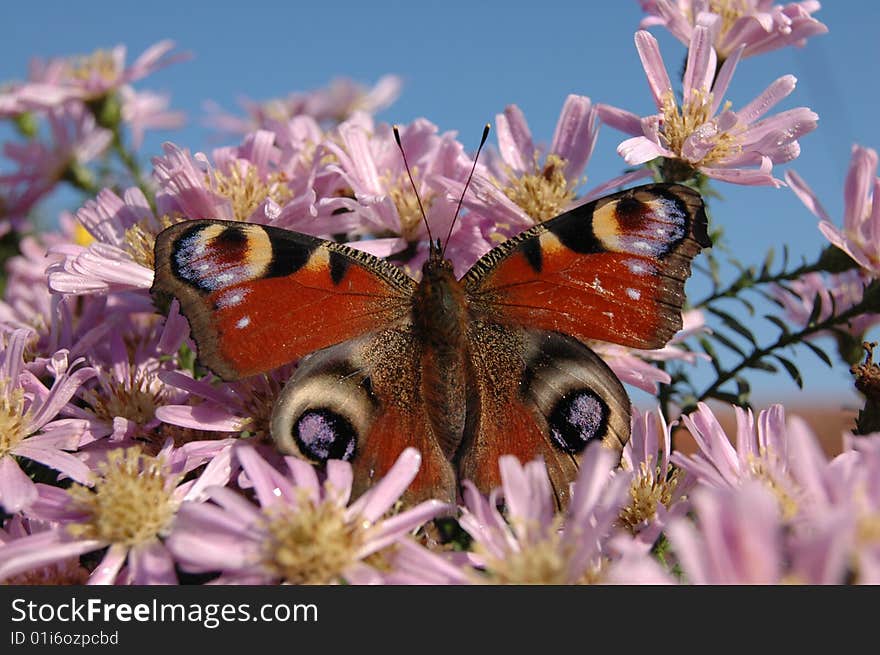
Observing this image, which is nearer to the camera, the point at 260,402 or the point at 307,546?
the point at 307,546

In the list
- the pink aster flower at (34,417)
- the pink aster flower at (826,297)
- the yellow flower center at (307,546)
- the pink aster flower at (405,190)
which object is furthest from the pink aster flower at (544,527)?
the pink aster flower at (826,297)

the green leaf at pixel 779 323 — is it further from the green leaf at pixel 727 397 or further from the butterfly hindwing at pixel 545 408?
the butterfly hindwing at pixel 545 408

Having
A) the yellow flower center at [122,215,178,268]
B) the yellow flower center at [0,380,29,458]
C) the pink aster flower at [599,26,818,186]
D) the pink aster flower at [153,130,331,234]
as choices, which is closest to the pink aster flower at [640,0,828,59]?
the pink aster flower at [599,26,818,186]

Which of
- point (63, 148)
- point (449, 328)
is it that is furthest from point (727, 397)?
point (63, 148)

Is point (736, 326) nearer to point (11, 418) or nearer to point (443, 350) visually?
point (443, 350)
